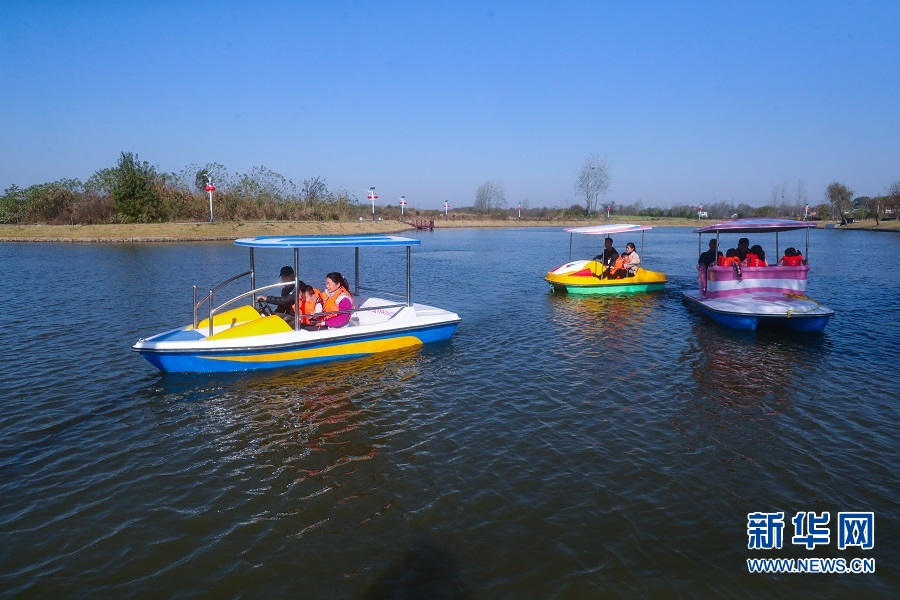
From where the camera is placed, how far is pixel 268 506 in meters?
6.43

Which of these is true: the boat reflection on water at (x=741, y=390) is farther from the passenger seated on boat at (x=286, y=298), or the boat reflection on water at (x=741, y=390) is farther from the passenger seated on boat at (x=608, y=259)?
the passenger seated on boat at (x=286, y=298)

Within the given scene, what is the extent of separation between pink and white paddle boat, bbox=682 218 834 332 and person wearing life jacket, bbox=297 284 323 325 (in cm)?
1058

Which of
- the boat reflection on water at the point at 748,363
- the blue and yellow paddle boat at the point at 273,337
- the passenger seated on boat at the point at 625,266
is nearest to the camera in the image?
the boat reflection on water at the point at 748,363

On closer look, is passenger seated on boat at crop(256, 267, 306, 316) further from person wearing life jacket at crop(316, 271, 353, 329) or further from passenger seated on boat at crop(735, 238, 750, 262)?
passenger seated on boat at crop(735, 238, 750, 262)

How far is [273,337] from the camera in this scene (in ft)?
36.8

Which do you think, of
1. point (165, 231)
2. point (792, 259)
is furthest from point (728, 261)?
point (165, 231)

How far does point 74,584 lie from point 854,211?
11723cm

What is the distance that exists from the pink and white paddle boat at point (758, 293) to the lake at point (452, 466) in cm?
61

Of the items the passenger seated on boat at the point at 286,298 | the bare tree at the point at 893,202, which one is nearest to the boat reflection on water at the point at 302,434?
the passenger seated on boat at the point at 286,298

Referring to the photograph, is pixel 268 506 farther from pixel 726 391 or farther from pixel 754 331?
pixel 754 331

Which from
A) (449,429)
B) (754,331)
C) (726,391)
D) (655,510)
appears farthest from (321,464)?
(754,331)

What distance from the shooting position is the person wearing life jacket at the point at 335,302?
12227 millimetres

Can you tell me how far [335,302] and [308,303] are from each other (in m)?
0.60

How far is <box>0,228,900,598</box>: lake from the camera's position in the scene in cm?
534
